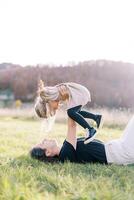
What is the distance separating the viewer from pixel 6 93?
1449 inches

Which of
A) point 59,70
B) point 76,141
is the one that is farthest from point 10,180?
point 59,70

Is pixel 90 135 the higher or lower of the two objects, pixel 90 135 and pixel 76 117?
the lower

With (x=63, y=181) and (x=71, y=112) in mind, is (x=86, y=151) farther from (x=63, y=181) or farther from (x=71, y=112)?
(x=63, y=181)

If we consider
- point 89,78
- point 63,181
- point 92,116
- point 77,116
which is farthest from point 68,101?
point 89,78

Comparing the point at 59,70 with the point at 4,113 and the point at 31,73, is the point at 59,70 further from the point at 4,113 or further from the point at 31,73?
the point at 4,113

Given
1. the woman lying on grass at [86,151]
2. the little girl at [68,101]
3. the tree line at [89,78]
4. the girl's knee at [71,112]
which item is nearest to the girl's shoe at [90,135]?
the little girl at [68,101]

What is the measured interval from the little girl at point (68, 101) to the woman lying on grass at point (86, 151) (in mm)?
129

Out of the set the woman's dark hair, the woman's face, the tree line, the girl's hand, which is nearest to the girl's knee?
the girl's hand

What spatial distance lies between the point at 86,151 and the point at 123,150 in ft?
1.61

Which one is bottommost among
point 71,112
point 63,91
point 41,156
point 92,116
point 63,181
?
point 41,156

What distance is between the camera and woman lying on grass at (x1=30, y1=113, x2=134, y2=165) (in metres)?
6.30

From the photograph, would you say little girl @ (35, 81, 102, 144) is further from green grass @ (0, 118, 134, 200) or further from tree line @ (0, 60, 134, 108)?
tree line @ (0, 60, 134, 108)

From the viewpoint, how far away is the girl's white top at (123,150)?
252 inches

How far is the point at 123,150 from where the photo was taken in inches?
253
